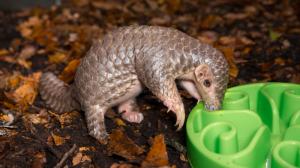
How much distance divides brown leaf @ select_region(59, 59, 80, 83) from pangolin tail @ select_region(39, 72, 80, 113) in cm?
31

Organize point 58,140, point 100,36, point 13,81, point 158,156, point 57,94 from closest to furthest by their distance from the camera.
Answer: point 158,156
point 58,140
point 57,94
point 13,81
point 100,36

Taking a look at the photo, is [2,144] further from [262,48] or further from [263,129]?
[262,48]

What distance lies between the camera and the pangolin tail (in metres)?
3.11

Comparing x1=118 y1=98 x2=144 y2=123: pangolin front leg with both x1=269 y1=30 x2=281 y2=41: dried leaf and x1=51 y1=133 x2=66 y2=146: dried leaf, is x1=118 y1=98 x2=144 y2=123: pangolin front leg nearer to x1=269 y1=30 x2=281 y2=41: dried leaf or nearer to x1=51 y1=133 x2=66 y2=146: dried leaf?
x1=51 y1=133 x2=66 y2=146: dried leaf

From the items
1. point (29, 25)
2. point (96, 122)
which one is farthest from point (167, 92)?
point (29, 25)

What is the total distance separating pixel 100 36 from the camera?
4496 mm

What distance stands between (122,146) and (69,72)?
120 centimetres

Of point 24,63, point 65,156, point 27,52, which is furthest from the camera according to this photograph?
point 27,52

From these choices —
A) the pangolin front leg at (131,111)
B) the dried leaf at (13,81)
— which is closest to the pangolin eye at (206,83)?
the pangolin front leg at (131,111)

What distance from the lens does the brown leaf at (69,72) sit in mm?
3660

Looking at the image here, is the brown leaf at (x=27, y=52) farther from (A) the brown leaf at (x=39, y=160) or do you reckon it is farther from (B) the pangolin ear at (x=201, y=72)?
(B) the pangolin ear at (x=201, y=72)

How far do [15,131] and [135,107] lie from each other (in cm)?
76

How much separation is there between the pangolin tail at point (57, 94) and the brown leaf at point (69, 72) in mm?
308

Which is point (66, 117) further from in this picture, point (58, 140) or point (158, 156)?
point (158, 156)
